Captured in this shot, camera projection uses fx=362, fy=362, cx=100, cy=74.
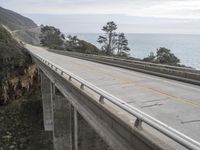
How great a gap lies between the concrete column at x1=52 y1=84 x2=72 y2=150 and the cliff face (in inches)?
702

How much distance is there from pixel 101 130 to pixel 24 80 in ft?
138

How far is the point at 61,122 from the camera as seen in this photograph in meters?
29.1

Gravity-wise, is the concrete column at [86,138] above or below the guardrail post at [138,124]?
below

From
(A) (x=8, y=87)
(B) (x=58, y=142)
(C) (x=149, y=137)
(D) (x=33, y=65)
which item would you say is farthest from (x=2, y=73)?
(C) (x=149, y=137)

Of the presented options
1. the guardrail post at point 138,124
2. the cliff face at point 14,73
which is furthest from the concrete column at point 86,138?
the cliff face at point 14,73

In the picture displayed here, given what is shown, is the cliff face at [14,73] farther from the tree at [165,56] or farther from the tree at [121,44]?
the tree at [121,44]

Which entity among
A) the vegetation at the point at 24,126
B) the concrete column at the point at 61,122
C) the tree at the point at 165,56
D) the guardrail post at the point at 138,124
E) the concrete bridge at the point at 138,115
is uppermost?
the guardrail post at the point at 138,124

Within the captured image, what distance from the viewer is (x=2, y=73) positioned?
46.7 meters

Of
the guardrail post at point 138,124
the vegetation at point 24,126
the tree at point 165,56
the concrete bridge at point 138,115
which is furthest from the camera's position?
the tree at point 165,56

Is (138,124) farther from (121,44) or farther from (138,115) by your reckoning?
(121,44)

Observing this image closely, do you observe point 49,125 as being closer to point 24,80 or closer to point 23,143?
point 23,143

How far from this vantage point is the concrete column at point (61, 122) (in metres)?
28.8

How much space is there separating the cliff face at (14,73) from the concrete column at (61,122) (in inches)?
702

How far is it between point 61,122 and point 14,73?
22471mm
